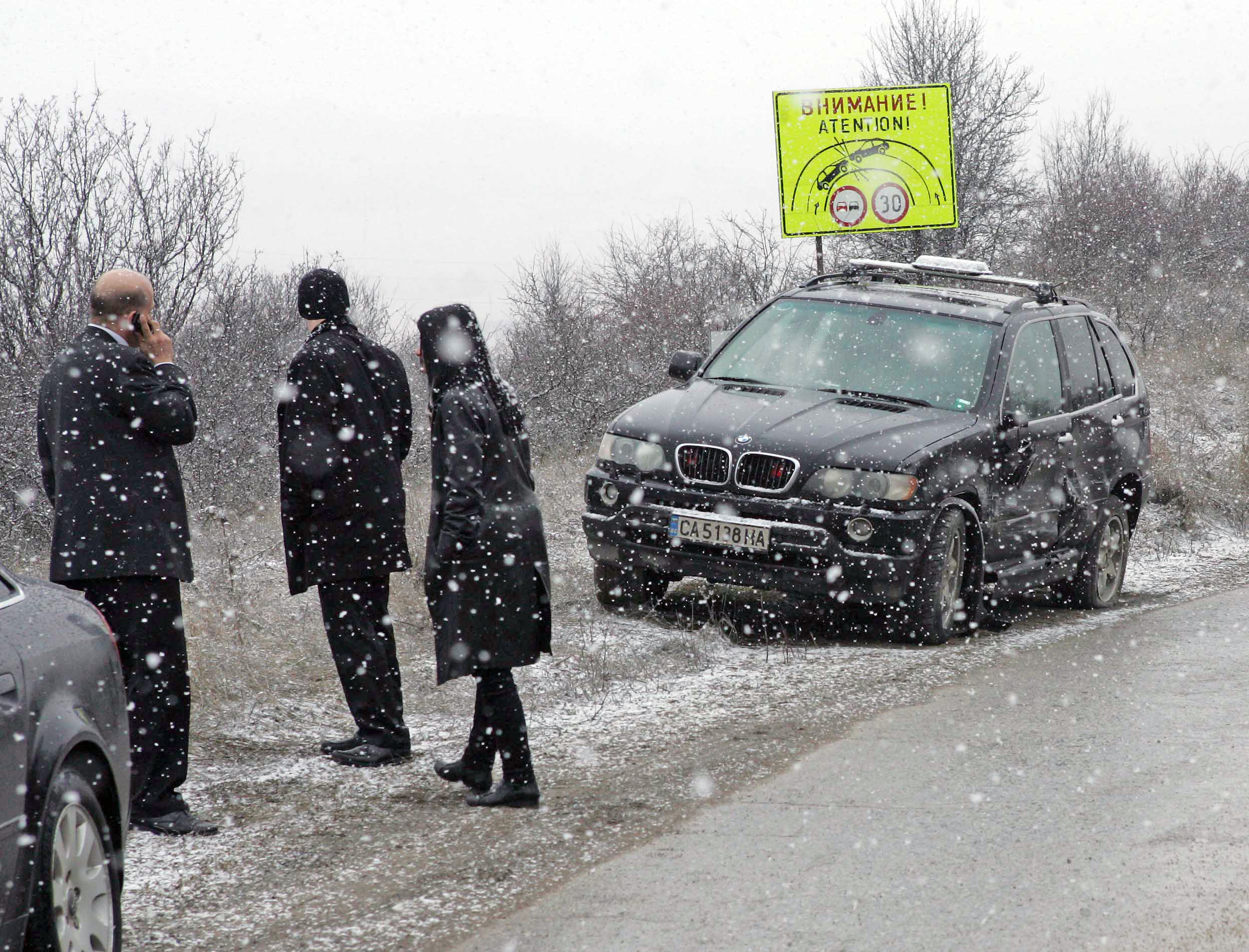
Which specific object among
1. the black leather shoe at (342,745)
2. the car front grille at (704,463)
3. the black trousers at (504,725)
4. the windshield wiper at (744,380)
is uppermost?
the windshield wiper at (744,380)

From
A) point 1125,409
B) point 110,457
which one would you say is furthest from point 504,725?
point 1125,409

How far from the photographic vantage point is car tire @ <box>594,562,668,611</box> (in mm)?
8945

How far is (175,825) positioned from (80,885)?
1.55m

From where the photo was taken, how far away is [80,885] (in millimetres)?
3504

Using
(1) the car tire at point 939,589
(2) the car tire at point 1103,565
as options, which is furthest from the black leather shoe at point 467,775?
(2) the car tire at point 1103,565

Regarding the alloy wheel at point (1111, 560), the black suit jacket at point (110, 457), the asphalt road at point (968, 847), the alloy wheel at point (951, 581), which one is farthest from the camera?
the alloy wheel at point (1111, 560)

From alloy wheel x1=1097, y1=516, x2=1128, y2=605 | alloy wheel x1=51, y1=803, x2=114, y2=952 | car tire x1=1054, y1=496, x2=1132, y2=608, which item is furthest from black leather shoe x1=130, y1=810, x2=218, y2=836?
alloy wheel x1=1097, y1=516, x2=1128, y2=605

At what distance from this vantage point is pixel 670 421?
8.70 metres

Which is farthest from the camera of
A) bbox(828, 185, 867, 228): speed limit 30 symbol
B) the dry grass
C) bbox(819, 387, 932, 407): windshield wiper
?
bbox(828, 185, 867, 228): speed limit 30 symbol

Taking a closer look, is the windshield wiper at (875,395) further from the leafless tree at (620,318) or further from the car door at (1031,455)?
the leafless tree at (620,318)

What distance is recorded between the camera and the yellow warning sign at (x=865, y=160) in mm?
17375

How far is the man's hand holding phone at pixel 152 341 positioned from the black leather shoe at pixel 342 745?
1.72m

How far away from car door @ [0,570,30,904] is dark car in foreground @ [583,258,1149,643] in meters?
5.25

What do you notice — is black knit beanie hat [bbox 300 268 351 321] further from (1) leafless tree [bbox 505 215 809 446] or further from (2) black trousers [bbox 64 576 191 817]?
(1) leafless tree [bbox 505 215 809 446]
